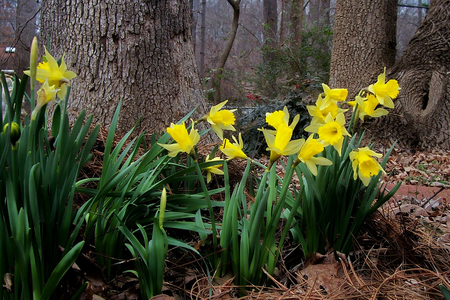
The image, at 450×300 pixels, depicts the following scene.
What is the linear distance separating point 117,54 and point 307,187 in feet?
5.92

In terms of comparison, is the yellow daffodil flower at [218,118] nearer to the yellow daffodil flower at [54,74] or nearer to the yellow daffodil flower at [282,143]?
the yellow daffodil flower at [282,143]

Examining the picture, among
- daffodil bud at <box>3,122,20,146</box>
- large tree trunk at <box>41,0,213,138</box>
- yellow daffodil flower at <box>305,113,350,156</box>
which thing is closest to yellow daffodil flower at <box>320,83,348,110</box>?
yellow daffodil flower at <box>305,113,350,156</box>

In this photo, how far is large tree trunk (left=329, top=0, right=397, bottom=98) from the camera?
5516mm

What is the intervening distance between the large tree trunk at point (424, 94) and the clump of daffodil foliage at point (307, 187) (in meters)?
4.35

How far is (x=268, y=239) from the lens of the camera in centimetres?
125

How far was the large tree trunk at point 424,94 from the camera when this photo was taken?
521cm

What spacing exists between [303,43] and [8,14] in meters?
13.8

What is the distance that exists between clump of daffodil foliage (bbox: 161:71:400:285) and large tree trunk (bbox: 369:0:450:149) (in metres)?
4.35

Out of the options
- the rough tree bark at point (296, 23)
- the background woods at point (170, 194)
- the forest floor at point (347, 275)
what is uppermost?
the rough tree bark at point (296, 23)

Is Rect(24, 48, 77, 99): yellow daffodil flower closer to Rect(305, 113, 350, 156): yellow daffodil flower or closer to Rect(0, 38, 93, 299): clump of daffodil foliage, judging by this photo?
Rect(0, 38, 93, 299): clump of daffodil foliage

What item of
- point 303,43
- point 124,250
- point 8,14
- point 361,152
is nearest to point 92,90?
point 124,250

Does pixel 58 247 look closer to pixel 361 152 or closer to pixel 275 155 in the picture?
pixel 275 155

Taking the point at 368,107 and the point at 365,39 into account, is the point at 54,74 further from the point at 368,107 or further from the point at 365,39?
the point at 365,39

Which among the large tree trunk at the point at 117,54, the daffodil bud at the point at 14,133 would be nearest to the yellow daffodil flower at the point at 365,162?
the daffodil bud at the point at 14,133
